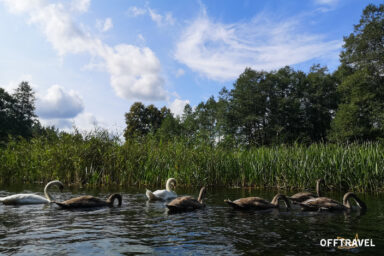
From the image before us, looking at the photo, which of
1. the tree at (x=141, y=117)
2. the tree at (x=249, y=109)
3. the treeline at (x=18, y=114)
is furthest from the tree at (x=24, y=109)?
the tree at (x=249, y=109)

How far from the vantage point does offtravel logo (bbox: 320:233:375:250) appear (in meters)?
5.71

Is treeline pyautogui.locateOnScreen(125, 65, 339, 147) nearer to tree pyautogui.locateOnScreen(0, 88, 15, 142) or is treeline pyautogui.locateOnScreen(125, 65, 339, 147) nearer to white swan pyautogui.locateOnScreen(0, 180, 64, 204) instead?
tree pyautogui.locateOnScreen(0, 88, 15, 142)

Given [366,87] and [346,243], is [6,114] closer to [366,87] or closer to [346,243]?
[366,87]

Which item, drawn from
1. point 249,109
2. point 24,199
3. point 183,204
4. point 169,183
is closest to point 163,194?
point 169,183

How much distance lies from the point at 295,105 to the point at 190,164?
48162 mm

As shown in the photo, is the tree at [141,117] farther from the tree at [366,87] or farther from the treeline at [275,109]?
the tree at [366,87]

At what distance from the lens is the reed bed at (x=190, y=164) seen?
15219 millimetres

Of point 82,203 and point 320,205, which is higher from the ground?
point 82,203

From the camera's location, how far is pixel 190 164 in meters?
17.0

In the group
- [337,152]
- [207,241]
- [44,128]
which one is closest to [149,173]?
[44,128]

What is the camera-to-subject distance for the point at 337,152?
1564 cm

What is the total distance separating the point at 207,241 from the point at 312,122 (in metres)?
61.1

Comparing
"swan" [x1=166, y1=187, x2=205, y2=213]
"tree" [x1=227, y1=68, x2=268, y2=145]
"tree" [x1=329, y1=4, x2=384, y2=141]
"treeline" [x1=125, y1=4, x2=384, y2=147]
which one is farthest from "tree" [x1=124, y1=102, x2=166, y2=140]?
"swan" [x1=166, y1=187, x2=205, y2=213]

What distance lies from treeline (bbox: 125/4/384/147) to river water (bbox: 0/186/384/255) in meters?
41.8
